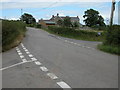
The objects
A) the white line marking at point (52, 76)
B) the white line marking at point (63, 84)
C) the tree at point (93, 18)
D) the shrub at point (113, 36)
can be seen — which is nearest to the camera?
the white line marking at point (63, 84)

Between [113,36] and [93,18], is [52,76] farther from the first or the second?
[93,18]

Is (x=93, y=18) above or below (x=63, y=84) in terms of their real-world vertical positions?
above

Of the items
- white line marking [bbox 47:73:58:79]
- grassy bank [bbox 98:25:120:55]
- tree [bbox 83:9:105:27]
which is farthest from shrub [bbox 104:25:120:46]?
tree [bbox 83:9:105:27]

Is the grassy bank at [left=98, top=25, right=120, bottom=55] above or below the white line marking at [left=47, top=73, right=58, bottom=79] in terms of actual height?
above

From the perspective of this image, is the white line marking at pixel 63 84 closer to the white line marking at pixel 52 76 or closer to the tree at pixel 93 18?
the white line marking at pixel 52 76

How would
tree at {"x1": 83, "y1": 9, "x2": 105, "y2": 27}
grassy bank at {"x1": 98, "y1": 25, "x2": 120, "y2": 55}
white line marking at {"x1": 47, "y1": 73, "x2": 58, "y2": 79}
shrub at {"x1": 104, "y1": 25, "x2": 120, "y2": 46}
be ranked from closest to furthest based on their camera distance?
1. white line marking at {"x1": 47, "y1": 73, "x2": 58, "y2": 79}
2. grassy bank at {"x1": 98, "y1": 25, "x2": 120, "y2": 55}
3. shrub at {"x1": 104, "y1": 25, "x2": 120, "y2": 46}
4. tree at {"x1": 83, "y1": 9, "x2": 105, "y2": 27}

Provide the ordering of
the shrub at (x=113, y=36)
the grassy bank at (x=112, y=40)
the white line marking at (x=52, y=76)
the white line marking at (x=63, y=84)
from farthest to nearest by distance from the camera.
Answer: the shrub at (x=113, y=36) → the grassy bank at (x=112, y=40) → the white line marking at (x=52, y=76) → the white line marking at (x=63, y=84)

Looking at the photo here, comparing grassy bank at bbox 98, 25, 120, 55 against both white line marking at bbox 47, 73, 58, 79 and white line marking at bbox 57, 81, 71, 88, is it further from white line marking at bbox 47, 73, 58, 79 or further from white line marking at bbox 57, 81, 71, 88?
white line marking at bbox 57, 81, 71, 88

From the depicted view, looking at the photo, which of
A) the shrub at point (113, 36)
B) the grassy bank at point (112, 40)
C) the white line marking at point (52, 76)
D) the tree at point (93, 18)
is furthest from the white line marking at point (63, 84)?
the tree at point (93, 18)

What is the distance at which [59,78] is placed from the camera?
580cm

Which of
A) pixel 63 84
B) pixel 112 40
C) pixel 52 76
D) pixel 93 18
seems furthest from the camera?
pixel 93 18

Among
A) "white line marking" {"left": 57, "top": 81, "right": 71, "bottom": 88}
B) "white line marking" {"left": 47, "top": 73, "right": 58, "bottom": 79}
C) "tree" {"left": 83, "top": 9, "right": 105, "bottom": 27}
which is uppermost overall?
"tree" {"left": 83, "top": 9, "right": 105, "bottom": 27}

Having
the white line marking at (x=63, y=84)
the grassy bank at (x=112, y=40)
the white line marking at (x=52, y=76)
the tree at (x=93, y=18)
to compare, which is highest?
the tree at (x=93, y=18)

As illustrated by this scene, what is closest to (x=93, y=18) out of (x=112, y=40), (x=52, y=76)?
A: (x=112, y=40)
